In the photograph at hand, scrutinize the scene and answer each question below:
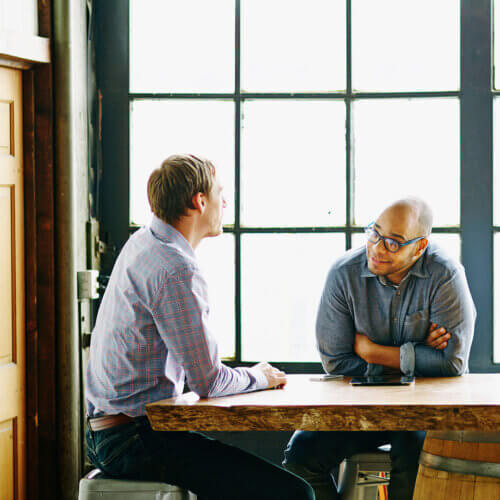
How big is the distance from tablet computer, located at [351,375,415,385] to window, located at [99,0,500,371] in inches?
33.8

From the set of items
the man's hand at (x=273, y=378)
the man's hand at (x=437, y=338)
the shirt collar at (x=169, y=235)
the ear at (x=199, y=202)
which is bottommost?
the man's hand at (x=273, y=378)

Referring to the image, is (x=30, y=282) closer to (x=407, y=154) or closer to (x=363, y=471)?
(x=363, y=471)

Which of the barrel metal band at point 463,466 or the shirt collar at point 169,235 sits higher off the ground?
the shirt collar at point 169,235

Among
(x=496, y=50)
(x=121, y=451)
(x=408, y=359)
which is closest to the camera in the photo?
(x=121, y=451)

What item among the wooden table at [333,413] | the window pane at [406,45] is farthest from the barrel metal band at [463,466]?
the window pane at [406,45]

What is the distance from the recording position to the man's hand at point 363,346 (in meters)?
2.16

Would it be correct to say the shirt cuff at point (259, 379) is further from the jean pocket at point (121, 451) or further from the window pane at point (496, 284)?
the window pane at point (496, 284)

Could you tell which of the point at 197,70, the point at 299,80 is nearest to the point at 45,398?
the point at 197,70

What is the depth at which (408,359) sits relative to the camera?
2066 millimetres

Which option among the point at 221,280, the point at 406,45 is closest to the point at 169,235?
the point at 221,280

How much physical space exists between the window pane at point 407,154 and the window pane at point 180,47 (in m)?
0.65

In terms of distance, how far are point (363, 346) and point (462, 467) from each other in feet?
2.03

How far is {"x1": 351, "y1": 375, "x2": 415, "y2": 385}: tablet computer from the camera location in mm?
1879

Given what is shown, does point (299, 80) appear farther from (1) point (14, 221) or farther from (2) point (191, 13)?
(1) point (14, 221)
